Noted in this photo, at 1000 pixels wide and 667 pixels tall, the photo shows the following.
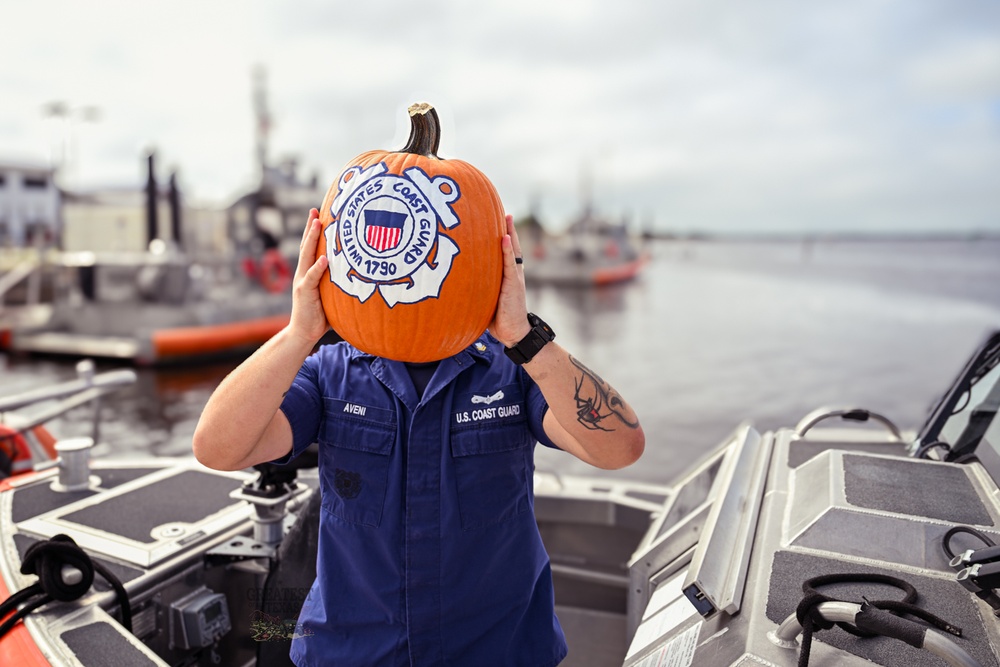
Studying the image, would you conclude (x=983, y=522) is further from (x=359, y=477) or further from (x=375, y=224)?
(x=375, y=224)

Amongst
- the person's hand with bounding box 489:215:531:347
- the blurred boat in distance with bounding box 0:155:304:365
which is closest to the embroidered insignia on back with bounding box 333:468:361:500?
the person's hand with bounding box 489:215:531:347

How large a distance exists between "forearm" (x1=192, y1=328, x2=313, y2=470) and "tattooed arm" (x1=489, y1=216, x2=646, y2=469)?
48 centimetres

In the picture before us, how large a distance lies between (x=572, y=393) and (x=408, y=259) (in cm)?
49

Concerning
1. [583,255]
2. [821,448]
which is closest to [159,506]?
[821,448]

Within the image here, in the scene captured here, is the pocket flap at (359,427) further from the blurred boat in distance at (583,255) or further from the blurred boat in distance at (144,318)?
the blurred boat in distance at (583,255)

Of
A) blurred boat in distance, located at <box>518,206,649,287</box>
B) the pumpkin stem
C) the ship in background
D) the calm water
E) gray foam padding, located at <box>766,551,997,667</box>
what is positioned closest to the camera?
gray foam padding, located at <box>766,551,997,667</box>

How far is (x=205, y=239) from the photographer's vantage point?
45.9m

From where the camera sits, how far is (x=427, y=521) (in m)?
1.69

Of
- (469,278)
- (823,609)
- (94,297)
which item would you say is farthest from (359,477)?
(94,297)

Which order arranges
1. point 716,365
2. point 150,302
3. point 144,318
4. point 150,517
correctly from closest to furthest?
point 150,517, point 144,318, point 150,302, point 716,365

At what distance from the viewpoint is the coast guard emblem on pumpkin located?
1.56 meters

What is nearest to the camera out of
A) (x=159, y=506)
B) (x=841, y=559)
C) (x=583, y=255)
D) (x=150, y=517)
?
(x=841, y=559)

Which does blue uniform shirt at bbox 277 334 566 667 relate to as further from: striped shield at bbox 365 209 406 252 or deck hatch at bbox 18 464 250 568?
deck hatch at bbox 18 464 250 568

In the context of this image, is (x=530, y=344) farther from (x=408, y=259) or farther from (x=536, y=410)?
(x=408, y=259)
